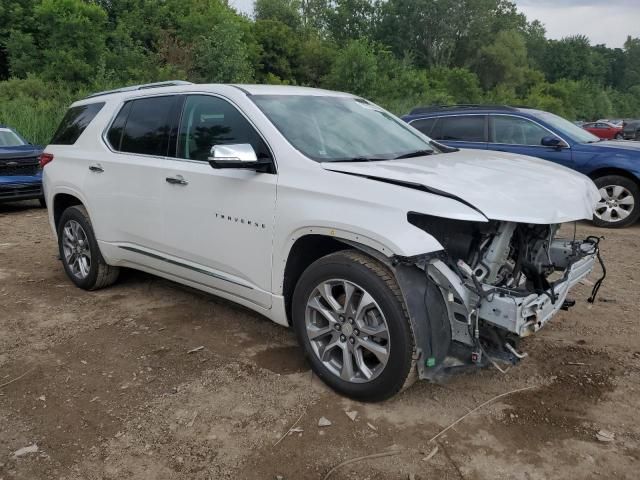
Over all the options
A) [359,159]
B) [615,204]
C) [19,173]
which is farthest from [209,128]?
[19,173]

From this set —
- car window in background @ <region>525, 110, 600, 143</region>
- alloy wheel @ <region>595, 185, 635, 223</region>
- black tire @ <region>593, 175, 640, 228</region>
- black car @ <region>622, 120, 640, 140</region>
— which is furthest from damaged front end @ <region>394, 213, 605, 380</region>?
black car @ <region>622, 120, 640, 140</region>

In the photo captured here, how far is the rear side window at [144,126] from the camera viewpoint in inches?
166

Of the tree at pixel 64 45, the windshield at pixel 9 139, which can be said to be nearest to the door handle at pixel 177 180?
the windshield at pixel 9 139

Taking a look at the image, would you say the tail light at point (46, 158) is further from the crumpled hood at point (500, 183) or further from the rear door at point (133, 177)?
the crumpled hood at point (500, 183)

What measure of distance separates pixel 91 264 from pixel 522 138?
21.2 ft

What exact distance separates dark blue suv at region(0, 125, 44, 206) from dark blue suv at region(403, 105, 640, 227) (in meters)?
6.87

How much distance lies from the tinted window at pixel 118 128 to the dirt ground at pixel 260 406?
4.60ft

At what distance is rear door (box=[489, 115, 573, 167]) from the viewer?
8266 mm

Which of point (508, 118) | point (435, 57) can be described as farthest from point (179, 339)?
point (435, 57)

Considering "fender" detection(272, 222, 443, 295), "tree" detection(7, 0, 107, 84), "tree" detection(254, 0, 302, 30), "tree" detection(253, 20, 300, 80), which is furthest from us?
"tree" detection(254, 0, 302, 30)

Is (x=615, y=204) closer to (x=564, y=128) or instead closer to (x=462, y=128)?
(x=564, y=128)

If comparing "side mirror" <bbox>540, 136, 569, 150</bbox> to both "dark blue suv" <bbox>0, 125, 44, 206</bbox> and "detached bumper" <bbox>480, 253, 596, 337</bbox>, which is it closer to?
"detached bumper" <bbox>480, 253, 596, 337</bbox>

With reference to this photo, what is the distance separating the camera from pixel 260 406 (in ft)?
10.3

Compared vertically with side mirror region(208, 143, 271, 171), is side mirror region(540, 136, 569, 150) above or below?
below
